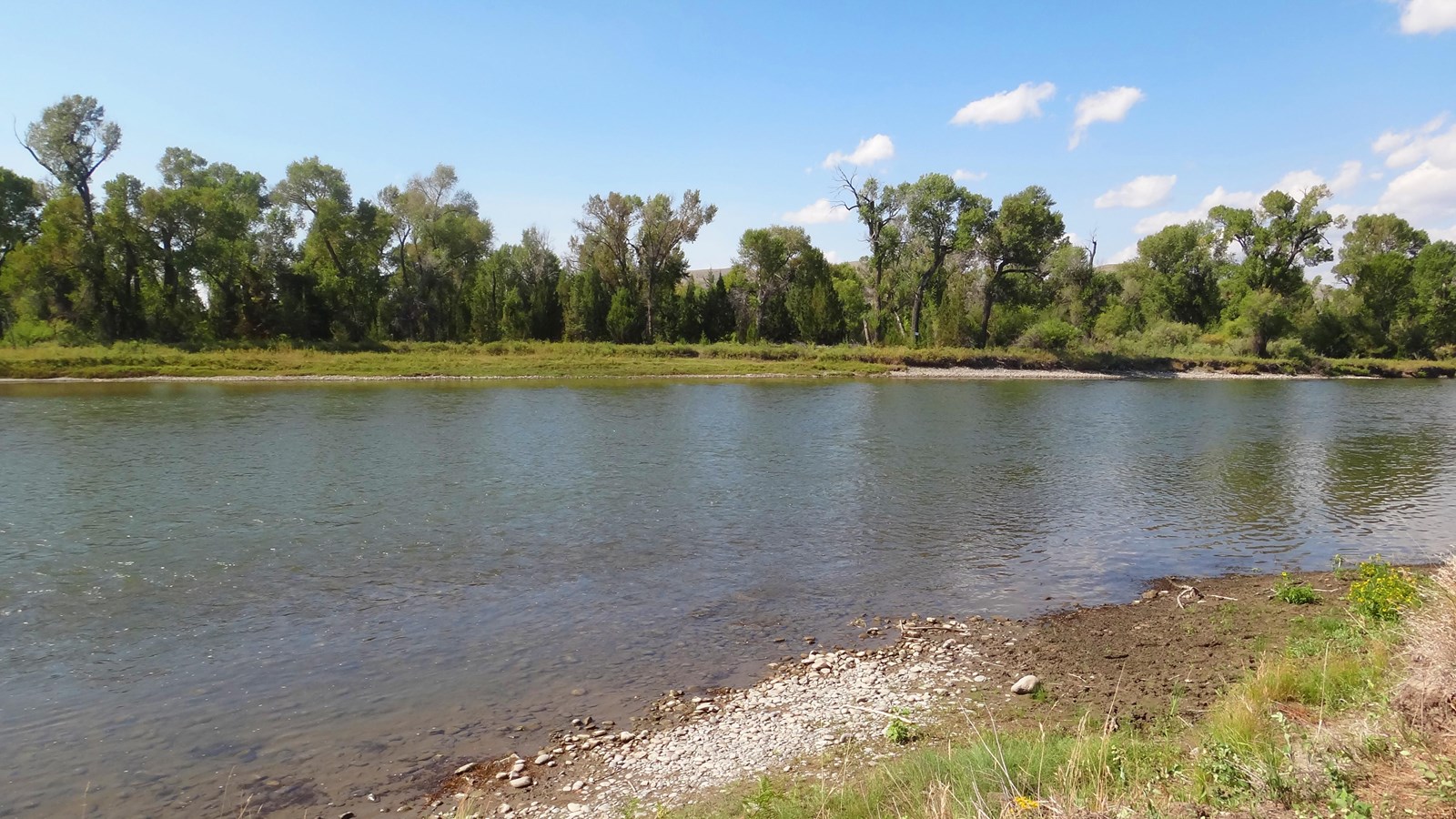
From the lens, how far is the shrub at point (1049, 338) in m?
73.1

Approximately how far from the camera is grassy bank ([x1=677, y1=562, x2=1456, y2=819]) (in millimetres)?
4594

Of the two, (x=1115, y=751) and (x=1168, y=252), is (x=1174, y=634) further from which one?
(x=1168, y=252)

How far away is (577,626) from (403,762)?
3.80 metres

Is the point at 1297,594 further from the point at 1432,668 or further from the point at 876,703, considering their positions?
the point at 876,703

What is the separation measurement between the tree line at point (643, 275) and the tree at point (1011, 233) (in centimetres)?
19

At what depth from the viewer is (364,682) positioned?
9703 millimetres

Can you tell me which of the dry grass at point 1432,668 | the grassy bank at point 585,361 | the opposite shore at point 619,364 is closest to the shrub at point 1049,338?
the grassy bank at point 585,361

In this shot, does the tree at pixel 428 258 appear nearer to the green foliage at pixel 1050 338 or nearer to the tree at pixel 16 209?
the tree at pixel 16 209

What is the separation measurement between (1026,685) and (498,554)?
10028 mm

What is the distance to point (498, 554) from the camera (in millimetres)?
15234

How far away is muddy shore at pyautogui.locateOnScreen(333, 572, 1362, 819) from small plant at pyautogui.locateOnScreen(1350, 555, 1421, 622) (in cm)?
51

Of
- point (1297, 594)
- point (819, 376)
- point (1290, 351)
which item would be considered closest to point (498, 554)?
point (1297, 594)

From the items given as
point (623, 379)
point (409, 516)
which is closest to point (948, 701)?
point (409, 516)

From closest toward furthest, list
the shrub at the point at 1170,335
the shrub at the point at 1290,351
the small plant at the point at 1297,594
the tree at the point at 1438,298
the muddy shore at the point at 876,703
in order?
the muddy shore at the point at 876,703, the small plant at the point at 1297,594, the shrub at the point at 1290,351, the shrub at the point at 1170,335, the tree at the point at 1438,298
